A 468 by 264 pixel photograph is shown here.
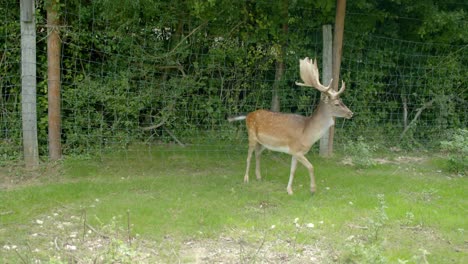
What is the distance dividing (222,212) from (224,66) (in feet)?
12.0

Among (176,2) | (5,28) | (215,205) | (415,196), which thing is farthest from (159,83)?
(415,196)

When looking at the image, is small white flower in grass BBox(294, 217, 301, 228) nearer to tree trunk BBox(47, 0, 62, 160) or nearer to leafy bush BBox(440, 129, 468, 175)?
leafy bush BBox(440, 129, 468, 175)

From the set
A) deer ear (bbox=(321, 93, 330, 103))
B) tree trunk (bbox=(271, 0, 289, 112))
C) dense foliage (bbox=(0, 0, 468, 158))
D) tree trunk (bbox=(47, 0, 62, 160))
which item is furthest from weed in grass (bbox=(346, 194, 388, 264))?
tree trunk (bbox=(47, 0, 62, 160))

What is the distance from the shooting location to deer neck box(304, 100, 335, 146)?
7.20m

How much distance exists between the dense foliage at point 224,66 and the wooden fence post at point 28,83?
524 mm

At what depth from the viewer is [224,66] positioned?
9.12 metres

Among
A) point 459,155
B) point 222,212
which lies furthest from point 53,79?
point 459,155

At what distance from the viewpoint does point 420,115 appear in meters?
10.6

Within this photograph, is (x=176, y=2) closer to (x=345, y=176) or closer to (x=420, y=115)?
(x=345, y=176)

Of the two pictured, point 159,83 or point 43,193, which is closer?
point 43,193

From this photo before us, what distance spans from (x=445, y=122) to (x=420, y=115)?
513 millimetres

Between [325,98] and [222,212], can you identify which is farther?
[325,98]

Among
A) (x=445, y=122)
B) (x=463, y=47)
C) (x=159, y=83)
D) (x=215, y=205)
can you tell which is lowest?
(x=215, y=205)

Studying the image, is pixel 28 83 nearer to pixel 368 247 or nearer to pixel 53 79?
pixel 53 79
